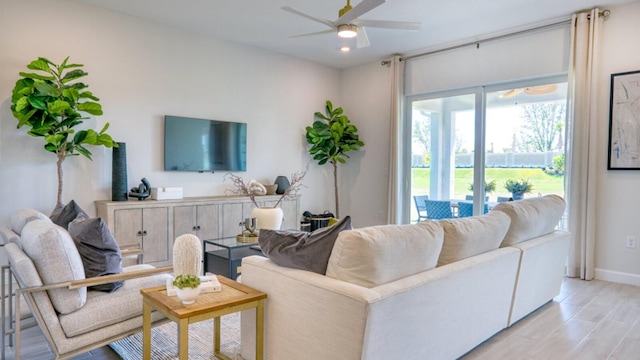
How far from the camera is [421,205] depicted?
245 inches

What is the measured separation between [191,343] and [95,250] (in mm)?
876

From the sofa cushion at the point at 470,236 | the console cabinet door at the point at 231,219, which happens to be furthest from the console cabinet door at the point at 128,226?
the sofa cushion at the point at 470,236

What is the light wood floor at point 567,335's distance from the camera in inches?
100.0

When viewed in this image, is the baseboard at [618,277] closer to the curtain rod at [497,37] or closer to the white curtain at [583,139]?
the white curtain at [583,139]

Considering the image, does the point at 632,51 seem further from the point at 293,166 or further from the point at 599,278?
the point at 293,166

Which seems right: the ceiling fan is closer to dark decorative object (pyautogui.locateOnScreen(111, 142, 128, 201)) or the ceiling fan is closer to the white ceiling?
the white ceiling

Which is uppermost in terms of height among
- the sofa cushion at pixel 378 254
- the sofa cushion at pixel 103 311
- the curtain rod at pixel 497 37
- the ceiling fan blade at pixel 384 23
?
the curtain rod at pixel 497 37

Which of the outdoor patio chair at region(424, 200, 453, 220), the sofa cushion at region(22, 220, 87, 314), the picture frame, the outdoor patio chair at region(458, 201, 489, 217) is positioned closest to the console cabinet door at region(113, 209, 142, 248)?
the sofa cushion at region(22, 220, 87, 314)

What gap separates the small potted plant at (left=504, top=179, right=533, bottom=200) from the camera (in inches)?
202

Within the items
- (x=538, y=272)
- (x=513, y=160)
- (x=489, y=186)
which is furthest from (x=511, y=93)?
(x=538, y=272)

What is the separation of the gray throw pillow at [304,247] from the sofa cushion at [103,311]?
2.82 feet

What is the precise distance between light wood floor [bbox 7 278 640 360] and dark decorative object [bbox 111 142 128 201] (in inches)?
69.4

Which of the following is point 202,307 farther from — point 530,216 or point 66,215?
point 530,216

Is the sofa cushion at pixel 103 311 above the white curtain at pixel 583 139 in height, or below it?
below
